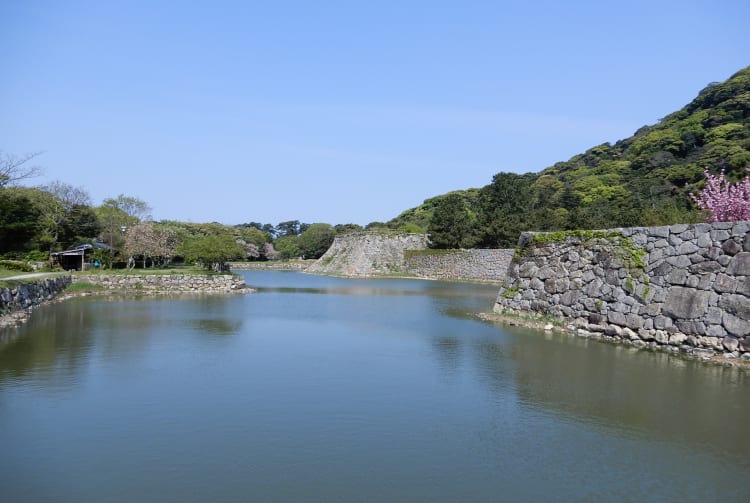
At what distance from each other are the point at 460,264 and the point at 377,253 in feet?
30.9

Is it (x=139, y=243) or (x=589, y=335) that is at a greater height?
(x=139, y=243)

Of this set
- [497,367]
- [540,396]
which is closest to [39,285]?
[497,367]

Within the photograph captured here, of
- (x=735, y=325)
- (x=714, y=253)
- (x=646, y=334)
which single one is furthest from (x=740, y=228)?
(x=646, y=334)

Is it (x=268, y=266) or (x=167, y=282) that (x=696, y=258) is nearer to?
(x=167, y=282)

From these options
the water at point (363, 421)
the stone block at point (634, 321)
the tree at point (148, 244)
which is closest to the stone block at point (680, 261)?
the stone block at point (634, 321)

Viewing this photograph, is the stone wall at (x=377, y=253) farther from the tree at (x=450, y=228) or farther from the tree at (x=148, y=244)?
the tree at (x=148, y=244)

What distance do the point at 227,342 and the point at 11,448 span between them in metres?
7.04

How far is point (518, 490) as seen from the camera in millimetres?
5164

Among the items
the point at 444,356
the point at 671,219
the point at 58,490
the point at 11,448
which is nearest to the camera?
the point at 58,490

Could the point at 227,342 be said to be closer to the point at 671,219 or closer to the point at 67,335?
the point at 67,335

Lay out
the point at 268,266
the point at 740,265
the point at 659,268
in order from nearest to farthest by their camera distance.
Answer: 1. the point at 740,265
2. the point at 659,268
3. the point at 268,266

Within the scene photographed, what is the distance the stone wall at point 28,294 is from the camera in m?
15.6

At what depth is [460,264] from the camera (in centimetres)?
4325

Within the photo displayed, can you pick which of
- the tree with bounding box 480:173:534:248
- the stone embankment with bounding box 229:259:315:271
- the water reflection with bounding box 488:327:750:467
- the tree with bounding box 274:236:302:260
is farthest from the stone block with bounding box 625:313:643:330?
the tree with bounding box 274:236:302:260
